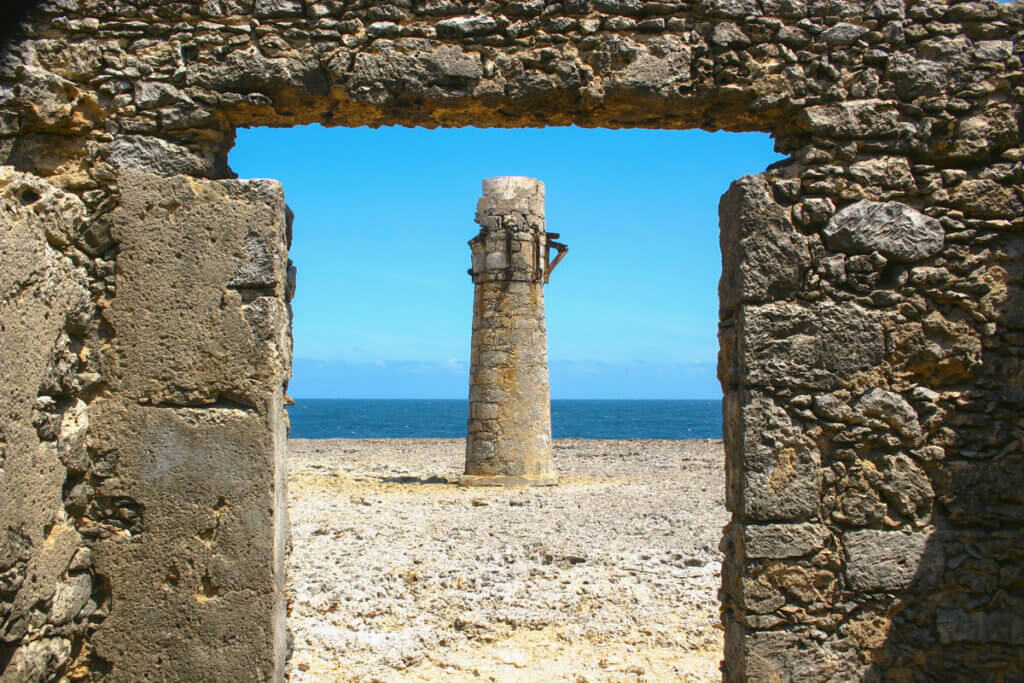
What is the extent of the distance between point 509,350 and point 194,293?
10059 millimetres

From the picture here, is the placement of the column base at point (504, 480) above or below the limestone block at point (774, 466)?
below

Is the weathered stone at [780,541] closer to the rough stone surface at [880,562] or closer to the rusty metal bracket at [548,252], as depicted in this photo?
the rough stone surface at [880,562]

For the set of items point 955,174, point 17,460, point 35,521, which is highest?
point 955,174

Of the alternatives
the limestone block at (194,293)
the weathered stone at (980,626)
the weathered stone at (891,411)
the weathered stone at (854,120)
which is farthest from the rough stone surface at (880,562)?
the limestone block at (194,293)

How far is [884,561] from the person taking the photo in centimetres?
401

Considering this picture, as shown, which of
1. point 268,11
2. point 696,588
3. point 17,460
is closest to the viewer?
Answer: point 17,460

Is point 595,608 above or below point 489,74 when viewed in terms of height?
below

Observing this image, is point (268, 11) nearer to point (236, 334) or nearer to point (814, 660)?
point (236, 334)

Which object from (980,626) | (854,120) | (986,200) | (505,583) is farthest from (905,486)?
(505,583)

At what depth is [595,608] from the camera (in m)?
7.17

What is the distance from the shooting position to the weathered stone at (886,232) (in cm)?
405

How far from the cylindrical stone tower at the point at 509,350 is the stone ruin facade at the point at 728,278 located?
9662 mm

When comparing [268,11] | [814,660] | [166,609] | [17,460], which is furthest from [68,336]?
[814,660]

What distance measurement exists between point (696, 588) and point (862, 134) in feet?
15.4
